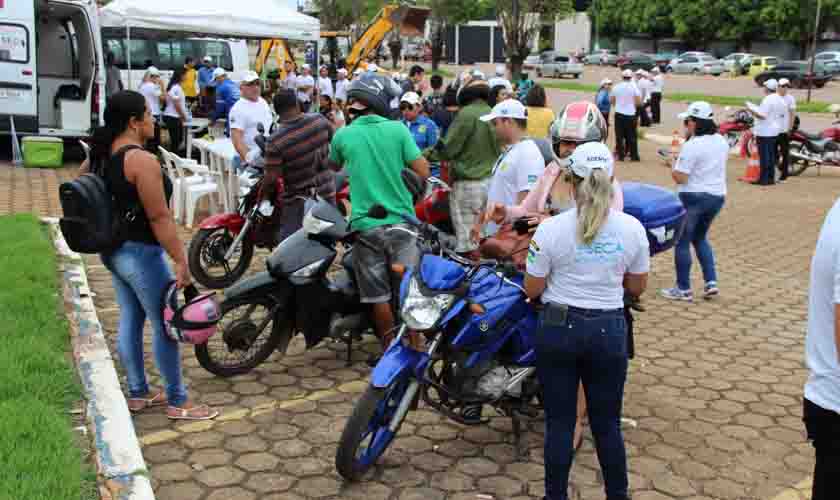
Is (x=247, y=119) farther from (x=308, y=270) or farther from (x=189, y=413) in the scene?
(x=189, y=413)

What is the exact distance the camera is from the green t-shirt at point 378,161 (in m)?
4.90

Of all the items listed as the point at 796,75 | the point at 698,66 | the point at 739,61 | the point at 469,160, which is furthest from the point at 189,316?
the point at 698,66

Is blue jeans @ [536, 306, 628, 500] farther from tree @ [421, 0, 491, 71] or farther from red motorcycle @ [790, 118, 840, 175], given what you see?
tree @ [421, 0, 491, 71]

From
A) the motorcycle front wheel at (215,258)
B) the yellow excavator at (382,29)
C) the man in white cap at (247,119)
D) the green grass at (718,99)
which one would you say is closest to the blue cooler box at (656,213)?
the motorcycle front wheel at (215,258)

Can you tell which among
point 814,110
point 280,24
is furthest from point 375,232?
point 814,110

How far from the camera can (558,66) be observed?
50812mm

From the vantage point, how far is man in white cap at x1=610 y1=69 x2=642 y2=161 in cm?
1638

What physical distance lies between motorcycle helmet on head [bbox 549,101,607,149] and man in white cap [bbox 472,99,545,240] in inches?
44.4

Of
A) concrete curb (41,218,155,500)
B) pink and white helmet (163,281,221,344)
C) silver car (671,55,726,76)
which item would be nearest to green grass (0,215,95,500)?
concrete curb (41,218,155,500)

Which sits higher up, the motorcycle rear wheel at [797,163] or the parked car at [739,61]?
the parked car at [739,61]

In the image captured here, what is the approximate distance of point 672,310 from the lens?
23.0 ft

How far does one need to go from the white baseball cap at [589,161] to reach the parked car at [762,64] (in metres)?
46.0

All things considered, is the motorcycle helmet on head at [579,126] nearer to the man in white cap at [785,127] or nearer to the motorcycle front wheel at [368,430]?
the motorcycle front wheel at [368,430]

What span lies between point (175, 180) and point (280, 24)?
225 inches
